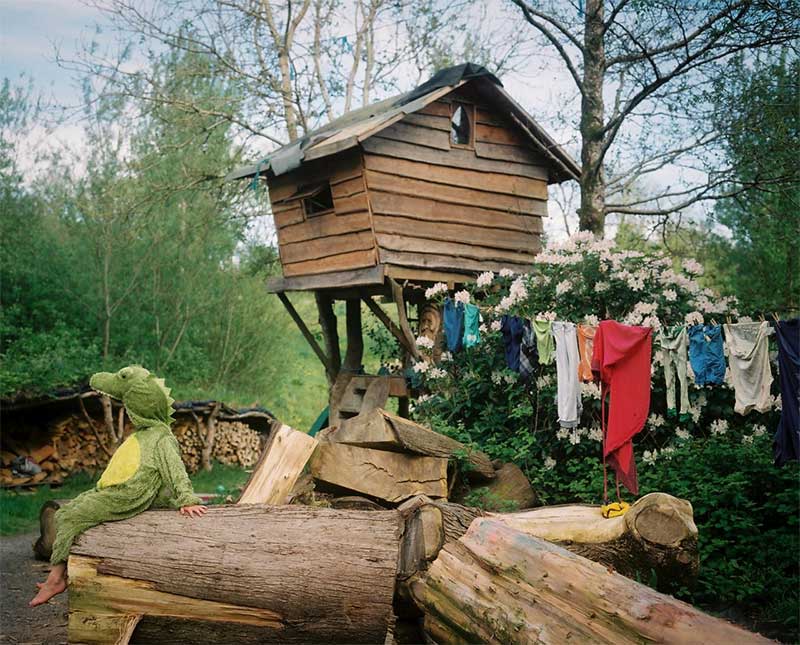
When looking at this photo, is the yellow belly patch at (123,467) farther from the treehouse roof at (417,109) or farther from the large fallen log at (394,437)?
the treehouse roof at (417,109)

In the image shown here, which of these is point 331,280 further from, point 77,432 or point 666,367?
point 666,367

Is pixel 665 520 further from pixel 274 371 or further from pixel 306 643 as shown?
pixel 274 371

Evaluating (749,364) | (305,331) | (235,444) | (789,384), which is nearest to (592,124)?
(749,364)

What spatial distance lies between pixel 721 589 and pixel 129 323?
1480 centimetres

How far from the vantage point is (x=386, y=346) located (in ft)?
46.4

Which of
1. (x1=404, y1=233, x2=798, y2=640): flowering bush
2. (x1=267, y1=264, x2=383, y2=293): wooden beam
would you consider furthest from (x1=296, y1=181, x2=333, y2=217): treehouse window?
(x1=404, y1=233, x2=798, y2=640): flowering bush

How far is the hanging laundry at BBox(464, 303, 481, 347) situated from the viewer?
30.6ft

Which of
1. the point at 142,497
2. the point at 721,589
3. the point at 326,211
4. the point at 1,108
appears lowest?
the point at 721,589

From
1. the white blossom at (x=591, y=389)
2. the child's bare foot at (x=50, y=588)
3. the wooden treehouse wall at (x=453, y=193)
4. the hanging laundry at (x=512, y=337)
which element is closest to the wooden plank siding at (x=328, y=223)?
the wooden treehouse wall at (x=453, y=193)

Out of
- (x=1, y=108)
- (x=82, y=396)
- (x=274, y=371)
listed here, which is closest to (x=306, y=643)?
(x=82, y=396)

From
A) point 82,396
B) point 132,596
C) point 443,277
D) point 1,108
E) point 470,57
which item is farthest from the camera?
point 470,57

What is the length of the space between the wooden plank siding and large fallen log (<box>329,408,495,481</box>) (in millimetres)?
3840

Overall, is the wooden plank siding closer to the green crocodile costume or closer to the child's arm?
the green crocodile costume

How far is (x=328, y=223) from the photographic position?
38.0 ft
